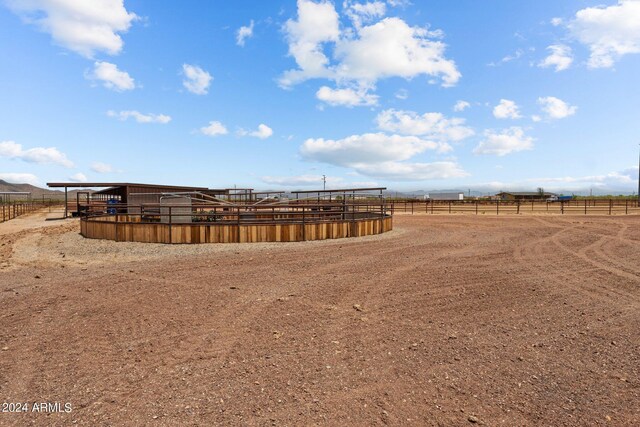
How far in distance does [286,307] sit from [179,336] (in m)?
1.88

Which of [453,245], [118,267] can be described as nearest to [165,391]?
[118,267]

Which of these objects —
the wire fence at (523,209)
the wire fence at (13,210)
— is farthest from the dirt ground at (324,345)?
the wire fence at (13,210)

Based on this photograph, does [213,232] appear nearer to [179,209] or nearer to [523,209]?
[179,209]

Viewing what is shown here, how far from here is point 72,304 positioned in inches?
252

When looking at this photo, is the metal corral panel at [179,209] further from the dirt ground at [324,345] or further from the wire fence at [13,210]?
the wire fence at [13,210]

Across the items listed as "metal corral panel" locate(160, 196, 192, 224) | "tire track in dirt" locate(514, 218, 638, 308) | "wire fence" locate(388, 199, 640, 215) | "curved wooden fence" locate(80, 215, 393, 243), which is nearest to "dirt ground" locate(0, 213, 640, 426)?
"tire track in dirt" locate(514, 218, 638, 308)

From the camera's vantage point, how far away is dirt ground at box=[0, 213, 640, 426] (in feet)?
11.2

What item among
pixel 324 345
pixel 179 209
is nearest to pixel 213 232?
pixel 179 209

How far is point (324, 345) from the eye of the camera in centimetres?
474

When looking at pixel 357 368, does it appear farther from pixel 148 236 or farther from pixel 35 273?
pixel 148 236

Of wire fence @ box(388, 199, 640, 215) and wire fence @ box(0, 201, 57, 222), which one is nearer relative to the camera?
wire fence @ box(0, 201, 57, 222)

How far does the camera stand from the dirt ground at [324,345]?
342 centimetres

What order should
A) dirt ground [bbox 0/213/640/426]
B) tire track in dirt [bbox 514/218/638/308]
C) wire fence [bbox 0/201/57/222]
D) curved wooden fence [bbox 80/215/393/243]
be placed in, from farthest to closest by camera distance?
wire fence [bbox 0/201/57/222] < curved wooden fence [bbox 80/215/393/243] < tire track in dirt [bbox 514/218/638/308] < dirt ground [bbox 0/213/640/426]

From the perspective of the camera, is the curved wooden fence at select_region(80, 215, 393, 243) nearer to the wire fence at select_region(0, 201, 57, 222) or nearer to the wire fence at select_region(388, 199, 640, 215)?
the wire fence at select_region(388, 199, 640, 215)
